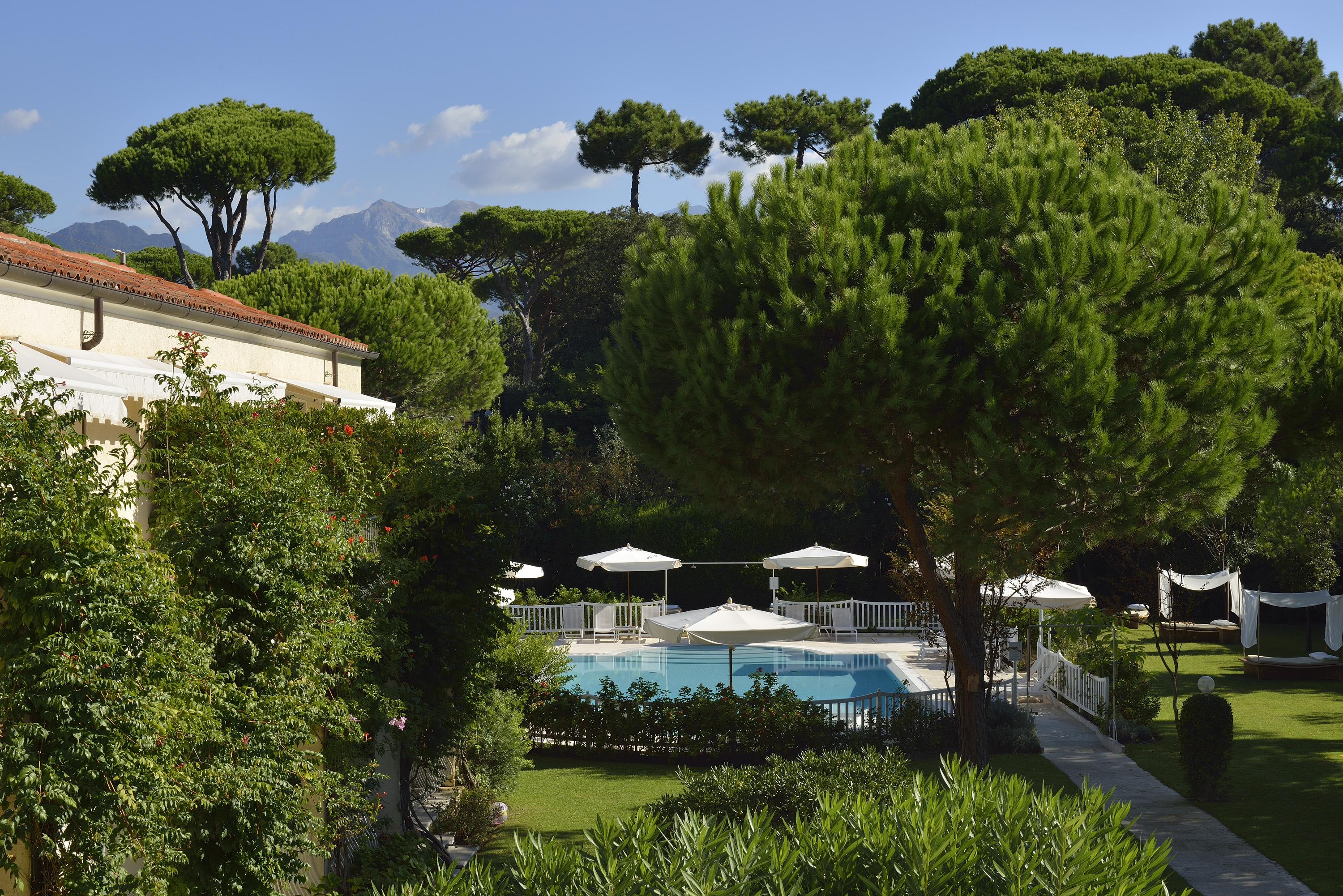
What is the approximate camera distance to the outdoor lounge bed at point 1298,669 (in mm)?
17281

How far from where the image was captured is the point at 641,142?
44.6 metres

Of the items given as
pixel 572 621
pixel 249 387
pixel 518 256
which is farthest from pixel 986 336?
pixel 518 256

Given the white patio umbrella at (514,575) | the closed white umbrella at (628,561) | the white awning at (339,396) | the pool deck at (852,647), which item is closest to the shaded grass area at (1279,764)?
the pool deck at (852,647)

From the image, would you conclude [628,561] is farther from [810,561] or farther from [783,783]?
[783,783]

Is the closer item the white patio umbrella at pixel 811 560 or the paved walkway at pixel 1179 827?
the paved walkway at pixel 1179 827

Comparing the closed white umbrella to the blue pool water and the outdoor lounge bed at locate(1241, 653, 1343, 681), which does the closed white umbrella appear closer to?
the blue pool water

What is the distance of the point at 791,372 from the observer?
27.3ft

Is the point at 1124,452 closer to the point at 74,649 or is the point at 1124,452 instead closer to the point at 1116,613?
the point at 74,649

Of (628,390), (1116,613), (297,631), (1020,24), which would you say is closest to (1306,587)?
(1116,613)

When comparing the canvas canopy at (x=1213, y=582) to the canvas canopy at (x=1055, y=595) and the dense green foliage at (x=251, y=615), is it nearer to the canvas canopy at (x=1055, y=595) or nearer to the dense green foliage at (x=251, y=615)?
the canvas canopy at (x=1055, y=595)

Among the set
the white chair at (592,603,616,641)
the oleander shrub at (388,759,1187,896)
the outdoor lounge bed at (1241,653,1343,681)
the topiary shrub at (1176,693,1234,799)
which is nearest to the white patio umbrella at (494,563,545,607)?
the white chair at (592,603,616,641)

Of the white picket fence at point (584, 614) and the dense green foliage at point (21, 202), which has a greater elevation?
the dense green foliage at point (21, 202)

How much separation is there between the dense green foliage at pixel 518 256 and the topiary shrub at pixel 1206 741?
35692 mm

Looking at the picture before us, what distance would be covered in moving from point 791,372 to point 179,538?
4.77 meters
